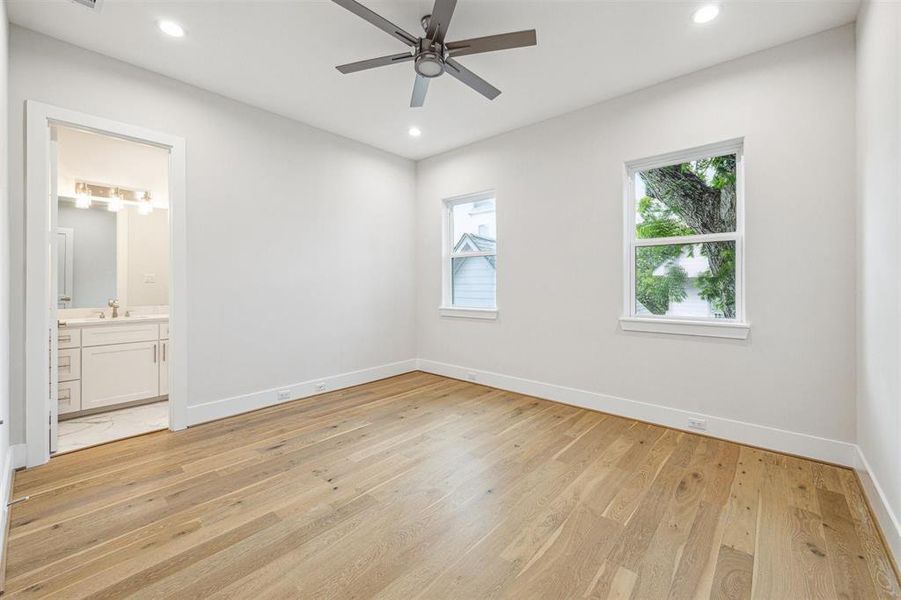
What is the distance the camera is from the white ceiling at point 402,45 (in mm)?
2348

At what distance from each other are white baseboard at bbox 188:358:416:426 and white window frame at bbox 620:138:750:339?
9.27ft

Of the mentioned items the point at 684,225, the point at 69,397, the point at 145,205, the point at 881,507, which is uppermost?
the point at 145,205

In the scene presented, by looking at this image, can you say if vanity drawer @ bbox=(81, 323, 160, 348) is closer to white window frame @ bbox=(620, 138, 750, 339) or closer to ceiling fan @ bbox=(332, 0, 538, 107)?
ceiling fan @ bbox=(332, 0, 538, 107)

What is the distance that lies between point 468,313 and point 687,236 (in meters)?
2.40

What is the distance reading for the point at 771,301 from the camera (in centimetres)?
275

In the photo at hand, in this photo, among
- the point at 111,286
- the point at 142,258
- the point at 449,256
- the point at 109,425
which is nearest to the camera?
the point at 109,425

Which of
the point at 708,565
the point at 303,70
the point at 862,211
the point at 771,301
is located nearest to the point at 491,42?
the point at 303,70

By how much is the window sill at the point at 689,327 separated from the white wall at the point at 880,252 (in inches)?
24.4

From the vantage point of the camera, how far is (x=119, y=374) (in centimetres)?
374

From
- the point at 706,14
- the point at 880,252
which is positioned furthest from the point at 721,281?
the point at 706,14

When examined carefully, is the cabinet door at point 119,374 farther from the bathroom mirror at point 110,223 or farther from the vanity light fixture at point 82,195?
the vanity light fixture at point 82,195

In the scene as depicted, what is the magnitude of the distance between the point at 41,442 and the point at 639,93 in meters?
5.21

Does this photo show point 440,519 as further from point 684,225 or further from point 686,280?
point 684,225

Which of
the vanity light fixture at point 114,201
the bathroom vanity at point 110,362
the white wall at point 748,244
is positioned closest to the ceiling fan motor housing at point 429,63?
the white wall at point 748,244
